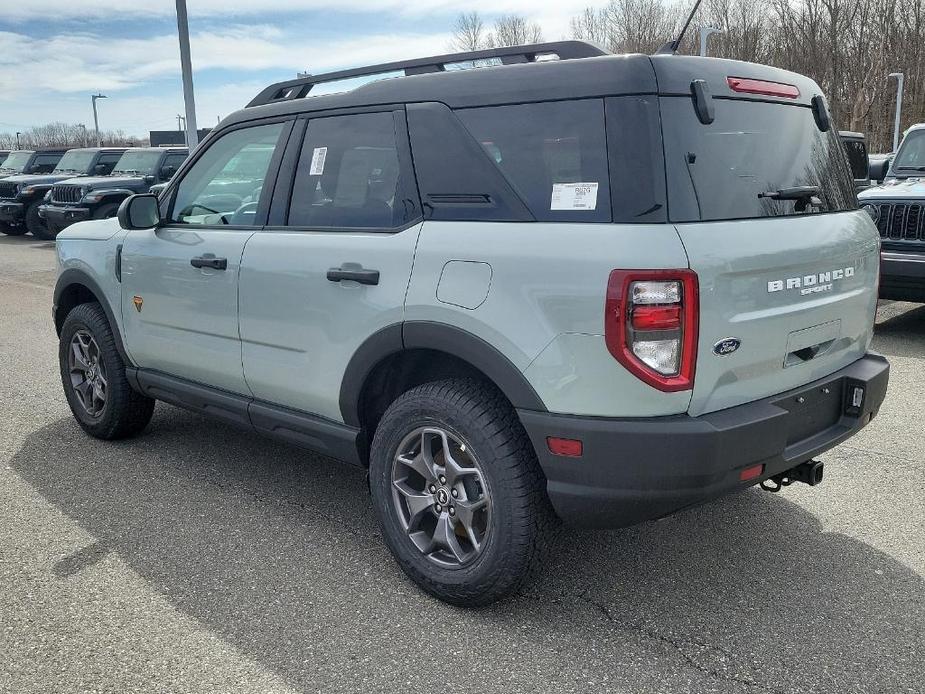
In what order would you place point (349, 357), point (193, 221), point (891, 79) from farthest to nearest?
point (891, 79) < point (193, 221) < point (349, 357)

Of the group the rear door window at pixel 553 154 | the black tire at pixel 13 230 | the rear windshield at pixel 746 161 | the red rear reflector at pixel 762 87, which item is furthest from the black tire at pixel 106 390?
the black tire at pixel 13 230

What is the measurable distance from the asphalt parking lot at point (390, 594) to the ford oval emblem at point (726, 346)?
985 millimetres

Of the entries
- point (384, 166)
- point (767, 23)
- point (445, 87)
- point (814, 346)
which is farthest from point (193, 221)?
point (767, 23)

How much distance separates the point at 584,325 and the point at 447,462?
789mm

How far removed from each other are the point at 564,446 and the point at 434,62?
1620 mm

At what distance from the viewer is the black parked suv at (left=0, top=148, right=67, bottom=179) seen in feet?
70.5

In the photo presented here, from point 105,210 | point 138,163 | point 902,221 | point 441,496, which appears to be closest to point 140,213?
point 441,496

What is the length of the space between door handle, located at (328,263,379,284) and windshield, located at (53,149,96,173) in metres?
17.1

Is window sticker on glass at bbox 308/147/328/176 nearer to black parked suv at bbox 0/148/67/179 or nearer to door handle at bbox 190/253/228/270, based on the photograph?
door handle at bbox 190/253/228/270

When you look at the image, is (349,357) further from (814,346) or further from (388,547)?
(814,346)

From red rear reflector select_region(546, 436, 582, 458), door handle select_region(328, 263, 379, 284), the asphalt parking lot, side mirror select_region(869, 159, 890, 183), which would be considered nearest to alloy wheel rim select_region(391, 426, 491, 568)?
the asphalt parking lot

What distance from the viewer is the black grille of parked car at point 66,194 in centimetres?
1581

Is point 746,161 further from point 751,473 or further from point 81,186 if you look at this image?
point 81,186

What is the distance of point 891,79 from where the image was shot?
42594mm
